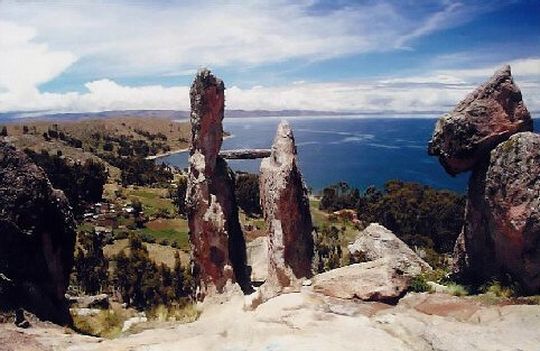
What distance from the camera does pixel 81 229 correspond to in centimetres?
5753

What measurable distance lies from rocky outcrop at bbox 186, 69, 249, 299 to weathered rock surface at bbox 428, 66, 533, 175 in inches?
398

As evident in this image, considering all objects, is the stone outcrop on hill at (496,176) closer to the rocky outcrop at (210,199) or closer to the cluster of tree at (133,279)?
the rocky outcrop at (210,199)

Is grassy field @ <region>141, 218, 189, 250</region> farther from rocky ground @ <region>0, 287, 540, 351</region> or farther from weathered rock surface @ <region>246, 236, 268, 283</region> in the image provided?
rocky ground @ <region>0, 287, 540, 351</region>

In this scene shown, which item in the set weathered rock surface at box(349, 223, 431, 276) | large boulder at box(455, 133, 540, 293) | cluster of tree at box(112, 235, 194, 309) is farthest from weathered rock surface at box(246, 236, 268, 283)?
large boulder at box(455, 133, 540, 293)

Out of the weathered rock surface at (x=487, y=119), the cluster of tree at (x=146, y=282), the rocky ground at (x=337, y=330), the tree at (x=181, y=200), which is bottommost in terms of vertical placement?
the cluster of tree at (x=146, y=282)

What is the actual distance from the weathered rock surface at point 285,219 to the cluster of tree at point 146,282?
15.8 m

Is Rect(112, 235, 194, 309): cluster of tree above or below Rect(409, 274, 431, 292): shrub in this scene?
below

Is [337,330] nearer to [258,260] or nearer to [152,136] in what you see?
[258,260]

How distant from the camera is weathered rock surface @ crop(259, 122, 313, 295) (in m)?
21.5

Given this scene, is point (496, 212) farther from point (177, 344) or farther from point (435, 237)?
point (435, 237)

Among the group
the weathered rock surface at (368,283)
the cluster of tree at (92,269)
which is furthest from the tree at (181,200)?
the weathered rock surface at (368,283)

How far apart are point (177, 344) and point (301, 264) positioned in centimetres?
847

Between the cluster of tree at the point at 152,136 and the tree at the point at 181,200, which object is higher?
the cluster of tree at the point at 152,136

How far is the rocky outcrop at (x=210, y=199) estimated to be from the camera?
24.5 metres
